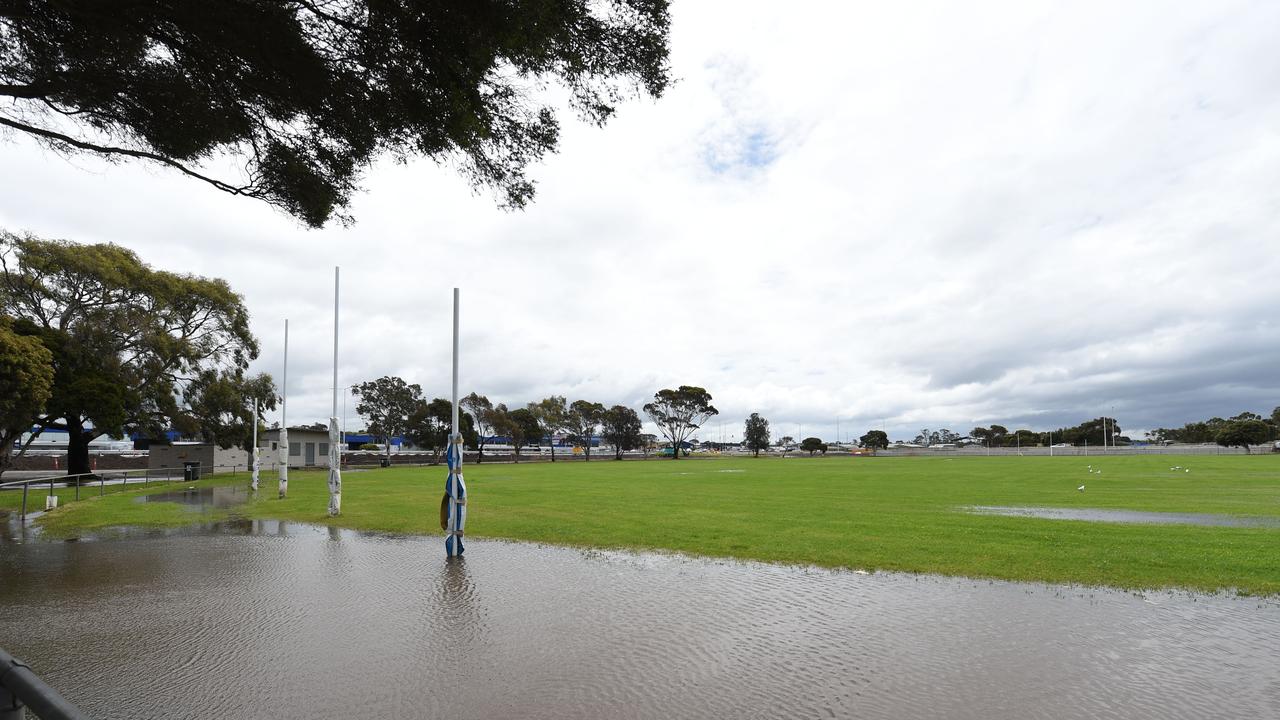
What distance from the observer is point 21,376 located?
21391 mm

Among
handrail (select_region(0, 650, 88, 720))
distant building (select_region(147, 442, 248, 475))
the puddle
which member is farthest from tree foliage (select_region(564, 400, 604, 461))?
handrail (select_region(0, 650, 88, 720))

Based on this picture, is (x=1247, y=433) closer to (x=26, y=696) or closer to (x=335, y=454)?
(x=335, y=454)

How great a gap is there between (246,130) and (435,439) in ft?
269

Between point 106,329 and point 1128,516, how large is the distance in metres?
38.2

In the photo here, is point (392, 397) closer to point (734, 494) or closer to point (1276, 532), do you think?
point (734, 494)

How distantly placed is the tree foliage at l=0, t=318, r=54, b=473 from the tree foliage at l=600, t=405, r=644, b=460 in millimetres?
87806

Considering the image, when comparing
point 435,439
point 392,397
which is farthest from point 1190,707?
point 392,397

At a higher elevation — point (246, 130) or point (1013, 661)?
point (246, 130)

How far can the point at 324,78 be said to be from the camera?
23.5 ft

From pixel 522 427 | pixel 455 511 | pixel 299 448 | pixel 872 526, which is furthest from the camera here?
pixel 522 427

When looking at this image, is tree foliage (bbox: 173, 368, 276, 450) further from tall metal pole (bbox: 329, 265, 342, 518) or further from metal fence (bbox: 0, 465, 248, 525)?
tall metal pole (bbox: 329, 265, 342, 518)

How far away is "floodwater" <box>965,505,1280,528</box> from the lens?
15.2 m

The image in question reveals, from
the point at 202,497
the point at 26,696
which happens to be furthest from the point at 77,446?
the point at 26,696

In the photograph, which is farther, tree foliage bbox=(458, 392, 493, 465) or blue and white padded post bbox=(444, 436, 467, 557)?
tree foliage bbox=(458, 392, 493, 465)
